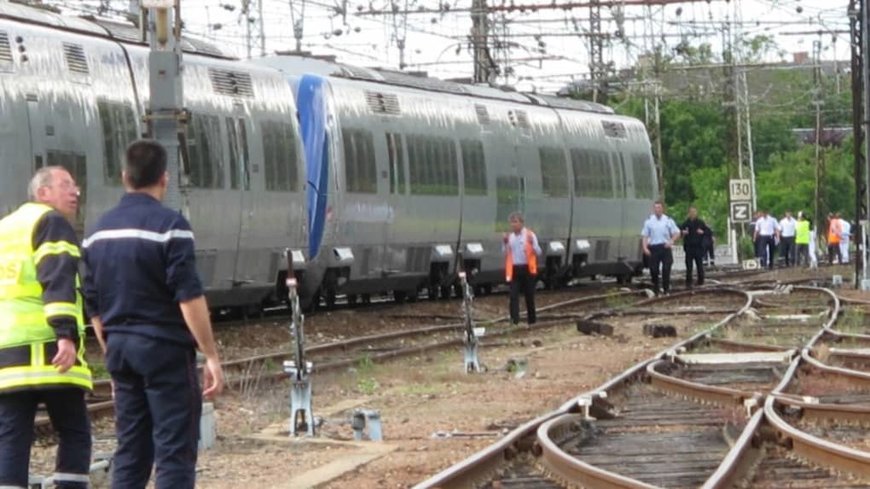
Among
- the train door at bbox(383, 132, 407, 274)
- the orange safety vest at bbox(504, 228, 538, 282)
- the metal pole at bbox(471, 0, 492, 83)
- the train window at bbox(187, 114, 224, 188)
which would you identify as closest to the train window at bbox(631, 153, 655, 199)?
the metal pole at bbox(471, 0, 492, 83)

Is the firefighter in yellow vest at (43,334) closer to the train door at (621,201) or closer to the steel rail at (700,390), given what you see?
the steel rail at (700,390)

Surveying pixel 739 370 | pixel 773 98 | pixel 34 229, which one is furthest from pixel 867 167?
pixel 773 98

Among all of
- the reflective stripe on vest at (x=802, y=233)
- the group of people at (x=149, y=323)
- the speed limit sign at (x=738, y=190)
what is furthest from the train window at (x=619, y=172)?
the group of people at (x=149, y=323)

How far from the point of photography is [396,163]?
99.3ft

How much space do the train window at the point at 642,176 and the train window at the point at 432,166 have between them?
10.7 meters

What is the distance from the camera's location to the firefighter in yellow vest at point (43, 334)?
343 inches

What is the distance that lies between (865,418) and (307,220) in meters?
13.7

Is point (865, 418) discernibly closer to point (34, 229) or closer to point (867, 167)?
point (34, 229)

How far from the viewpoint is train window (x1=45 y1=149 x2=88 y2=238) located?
1922 cm

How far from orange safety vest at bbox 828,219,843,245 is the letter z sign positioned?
376 cm

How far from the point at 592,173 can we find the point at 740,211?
1596 cm

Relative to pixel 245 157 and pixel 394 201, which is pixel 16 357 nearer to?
pixel 245 157

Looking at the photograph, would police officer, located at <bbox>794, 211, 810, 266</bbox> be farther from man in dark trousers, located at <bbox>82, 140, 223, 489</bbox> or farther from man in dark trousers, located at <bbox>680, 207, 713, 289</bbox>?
man in dark trousers, located at <bbox>82, 140, 223, 489</bbox>

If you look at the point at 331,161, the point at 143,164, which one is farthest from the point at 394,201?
the point at 143,164
